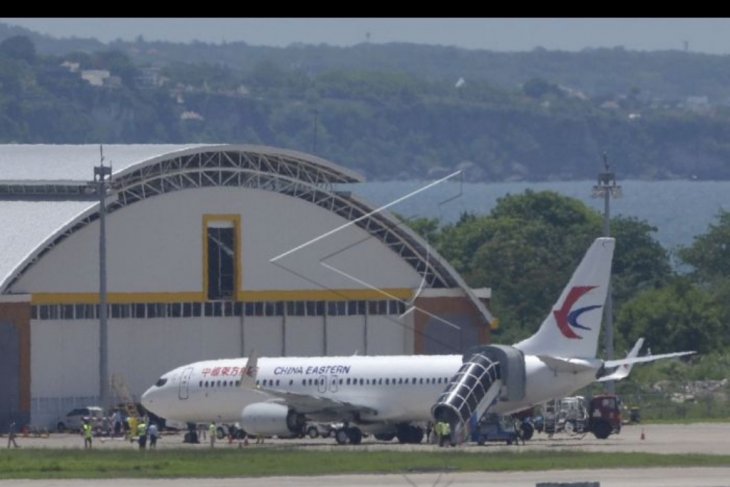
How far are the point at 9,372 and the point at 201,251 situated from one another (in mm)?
9156

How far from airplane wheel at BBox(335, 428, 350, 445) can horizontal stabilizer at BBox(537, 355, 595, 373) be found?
6297 mm

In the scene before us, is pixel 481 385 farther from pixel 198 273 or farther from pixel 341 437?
pixel 198 273

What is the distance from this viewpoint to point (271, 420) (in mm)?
49375

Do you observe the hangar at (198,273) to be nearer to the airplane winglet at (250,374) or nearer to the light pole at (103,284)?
the light pole at (103,284)

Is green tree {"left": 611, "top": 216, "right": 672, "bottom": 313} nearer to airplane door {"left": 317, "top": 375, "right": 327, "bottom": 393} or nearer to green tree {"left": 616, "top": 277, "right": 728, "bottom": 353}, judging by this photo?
green tree {"left": 616, "top": 277, "right": 728, "bottom": 353}

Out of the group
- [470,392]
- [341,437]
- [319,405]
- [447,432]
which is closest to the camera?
[447,432]

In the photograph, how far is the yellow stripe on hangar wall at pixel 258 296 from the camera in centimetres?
6096

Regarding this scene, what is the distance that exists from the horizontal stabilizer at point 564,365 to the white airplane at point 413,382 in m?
0.04

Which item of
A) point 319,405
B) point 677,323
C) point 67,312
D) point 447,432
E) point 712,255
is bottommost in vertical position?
point 447,432

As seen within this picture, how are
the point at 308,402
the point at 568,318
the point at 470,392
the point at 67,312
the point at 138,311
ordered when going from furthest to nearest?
the point at 138,311
the point at 67,312
the point at 308,402
the point at 568,318
the point at 470,392

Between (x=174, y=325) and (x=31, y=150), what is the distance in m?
13.8

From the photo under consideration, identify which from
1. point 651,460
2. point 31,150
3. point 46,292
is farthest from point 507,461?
point 31,150

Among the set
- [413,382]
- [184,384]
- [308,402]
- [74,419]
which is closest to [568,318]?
[413,382]
